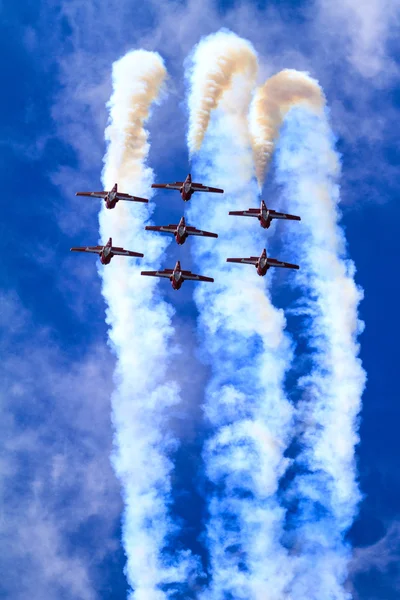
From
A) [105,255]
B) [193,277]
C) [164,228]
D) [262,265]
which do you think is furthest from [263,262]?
[105,255]

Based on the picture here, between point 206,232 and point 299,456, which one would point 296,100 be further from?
point 299,456

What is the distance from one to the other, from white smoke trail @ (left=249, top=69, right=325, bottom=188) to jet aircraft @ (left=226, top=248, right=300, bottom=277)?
30.7ft

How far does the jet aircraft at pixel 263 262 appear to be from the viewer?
112 m

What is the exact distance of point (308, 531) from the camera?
10725 cm

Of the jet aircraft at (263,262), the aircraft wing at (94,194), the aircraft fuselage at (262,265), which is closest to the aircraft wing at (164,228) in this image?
the aircraft wing at (94,194)

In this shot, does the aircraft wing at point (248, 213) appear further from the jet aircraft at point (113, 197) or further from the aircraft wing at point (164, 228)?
the jet aircraft at point (113, 197)

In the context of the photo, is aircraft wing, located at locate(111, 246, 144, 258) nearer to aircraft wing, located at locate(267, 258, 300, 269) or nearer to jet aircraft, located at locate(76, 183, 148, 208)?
jet aircraft, located at locate(76, 183, 148, 208)

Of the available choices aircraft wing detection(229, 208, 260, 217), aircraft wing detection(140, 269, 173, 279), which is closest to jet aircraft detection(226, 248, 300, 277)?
aircraft wing detection(229, 208, 260, 217)

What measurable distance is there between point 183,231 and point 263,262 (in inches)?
383

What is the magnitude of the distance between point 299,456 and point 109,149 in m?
39.5

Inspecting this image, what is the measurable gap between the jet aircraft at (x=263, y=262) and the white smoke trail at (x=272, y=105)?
937 cm

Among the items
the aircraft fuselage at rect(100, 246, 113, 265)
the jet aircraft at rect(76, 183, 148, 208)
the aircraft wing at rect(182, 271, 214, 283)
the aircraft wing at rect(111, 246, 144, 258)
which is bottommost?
the aircraft wing at rect(182, 271, 214, 283)

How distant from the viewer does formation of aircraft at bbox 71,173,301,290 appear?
367 ft

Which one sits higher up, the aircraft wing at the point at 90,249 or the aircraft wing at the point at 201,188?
the aircraft wing at the point at 201,188
